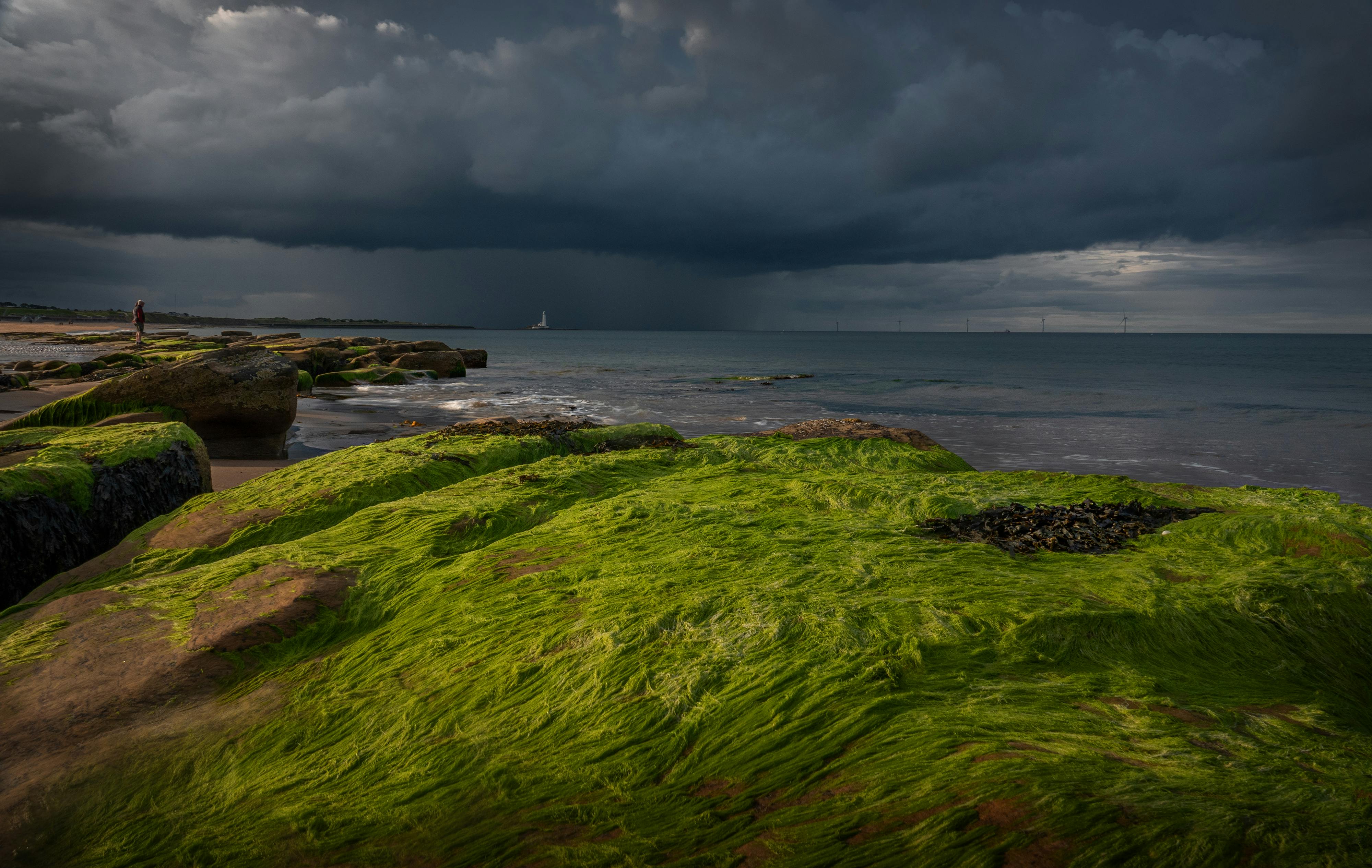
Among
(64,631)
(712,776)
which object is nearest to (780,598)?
(712,776)

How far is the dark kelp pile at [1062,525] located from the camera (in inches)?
161

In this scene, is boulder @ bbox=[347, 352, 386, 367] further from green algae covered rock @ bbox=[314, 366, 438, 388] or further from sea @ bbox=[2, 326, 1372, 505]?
sea @ bbox=[2, 326, 1372, 505]

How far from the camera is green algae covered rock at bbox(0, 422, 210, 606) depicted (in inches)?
180

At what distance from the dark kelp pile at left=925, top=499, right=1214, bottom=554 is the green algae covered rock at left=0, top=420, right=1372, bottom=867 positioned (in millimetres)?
199

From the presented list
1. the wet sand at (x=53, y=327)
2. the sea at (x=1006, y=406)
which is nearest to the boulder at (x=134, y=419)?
the sea at (x=1006, y=406)

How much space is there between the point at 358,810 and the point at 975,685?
2020mm

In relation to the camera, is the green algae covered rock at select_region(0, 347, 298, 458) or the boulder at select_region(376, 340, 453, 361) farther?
the boulder at select_region(376, 340, 453, 361)

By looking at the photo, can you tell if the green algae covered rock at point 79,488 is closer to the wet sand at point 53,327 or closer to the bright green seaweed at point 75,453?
the bright green seaweed at point 75,453

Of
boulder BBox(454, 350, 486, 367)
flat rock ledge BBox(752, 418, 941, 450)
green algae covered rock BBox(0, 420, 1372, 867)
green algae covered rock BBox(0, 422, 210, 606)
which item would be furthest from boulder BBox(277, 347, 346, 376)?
green algae covered rock BBox(0, 420, 1372, 867)

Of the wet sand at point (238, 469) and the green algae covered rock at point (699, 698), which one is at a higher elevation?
the green algae covered rock at point (699, 698)

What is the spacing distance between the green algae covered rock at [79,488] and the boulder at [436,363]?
23.3 metres

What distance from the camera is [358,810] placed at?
1.92 metres

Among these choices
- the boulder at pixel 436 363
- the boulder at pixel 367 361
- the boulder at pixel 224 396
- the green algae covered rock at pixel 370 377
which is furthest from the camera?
the boulder at pixel 436 363

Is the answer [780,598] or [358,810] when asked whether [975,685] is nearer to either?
[780,598]
